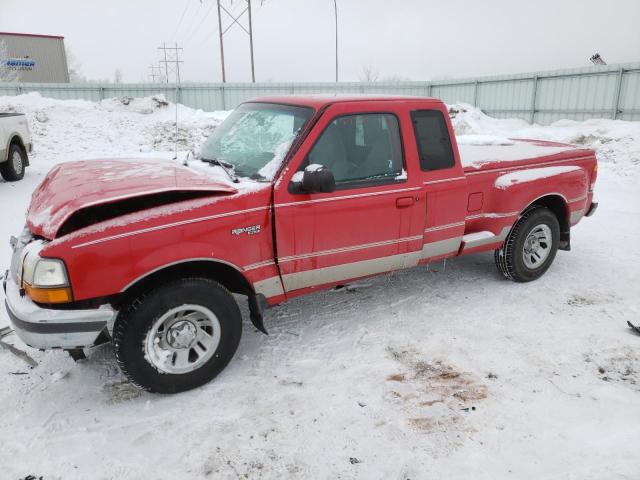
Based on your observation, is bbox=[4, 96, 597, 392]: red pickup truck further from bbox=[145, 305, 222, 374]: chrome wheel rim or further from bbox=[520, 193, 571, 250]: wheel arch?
bbox=[520, 193, 571, 250]: wheel arch

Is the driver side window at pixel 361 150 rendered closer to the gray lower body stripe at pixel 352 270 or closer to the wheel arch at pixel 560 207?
the gray lower body stripe at pixel 352 270

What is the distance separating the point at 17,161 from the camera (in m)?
11.4

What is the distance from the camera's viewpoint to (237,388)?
11.3 ft

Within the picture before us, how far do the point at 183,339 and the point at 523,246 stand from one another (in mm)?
3709

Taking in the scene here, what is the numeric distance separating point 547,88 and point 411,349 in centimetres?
1750

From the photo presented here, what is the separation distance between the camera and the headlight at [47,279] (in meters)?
2.81

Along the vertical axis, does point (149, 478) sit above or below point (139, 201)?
below

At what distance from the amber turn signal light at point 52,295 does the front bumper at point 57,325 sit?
66 mm

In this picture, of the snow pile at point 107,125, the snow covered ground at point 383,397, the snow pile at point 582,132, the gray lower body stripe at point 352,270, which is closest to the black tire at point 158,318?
the snow covered ground at point 383,397

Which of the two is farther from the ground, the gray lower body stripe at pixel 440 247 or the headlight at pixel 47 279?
the headlight at pixel 47 279

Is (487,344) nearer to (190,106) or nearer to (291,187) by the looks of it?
(291,187)

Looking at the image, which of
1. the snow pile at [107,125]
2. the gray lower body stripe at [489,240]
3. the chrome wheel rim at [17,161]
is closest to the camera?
the gray lower body stripe at [489,240]

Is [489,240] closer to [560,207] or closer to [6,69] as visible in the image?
[560,207]

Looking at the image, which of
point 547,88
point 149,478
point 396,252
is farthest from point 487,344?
point 547,88
